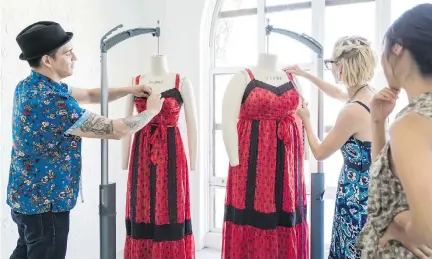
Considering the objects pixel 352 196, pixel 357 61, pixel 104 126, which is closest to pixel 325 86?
pixel 357 61

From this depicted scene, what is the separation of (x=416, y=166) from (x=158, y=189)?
1.62 meters

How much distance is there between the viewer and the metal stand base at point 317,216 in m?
2.21

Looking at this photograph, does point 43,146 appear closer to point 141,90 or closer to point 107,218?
point 107,218

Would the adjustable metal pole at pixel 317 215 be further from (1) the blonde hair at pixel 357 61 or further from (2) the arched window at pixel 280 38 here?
(1) the blonde hair at pixel 357 61

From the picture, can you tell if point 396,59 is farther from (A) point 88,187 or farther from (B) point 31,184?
(A) point 88,187

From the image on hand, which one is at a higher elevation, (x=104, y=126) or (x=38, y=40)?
(x=38, y=40)

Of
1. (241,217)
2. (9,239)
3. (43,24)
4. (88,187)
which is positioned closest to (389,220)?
(241,217)

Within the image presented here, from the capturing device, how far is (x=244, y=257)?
2.16 meters

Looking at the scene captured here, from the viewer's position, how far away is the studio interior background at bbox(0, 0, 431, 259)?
9.53 feet

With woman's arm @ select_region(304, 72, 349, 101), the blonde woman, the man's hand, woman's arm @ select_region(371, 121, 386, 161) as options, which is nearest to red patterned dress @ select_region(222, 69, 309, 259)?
woman's arm @ select_region(304, 72, 349, 101)

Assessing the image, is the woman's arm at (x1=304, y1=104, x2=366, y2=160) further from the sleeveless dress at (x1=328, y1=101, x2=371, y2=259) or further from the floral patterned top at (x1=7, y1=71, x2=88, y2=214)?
the floral patterned top at (x1=7, y1=71, x2=88, y2=214)

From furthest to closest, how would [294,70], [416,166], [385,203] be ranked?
[294,70], [385,203], [416,166]

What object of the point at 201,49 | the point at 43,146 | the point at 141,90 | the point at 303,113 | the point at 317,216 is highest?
the point at 201,49

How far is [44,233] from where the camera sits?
5.75 feet
